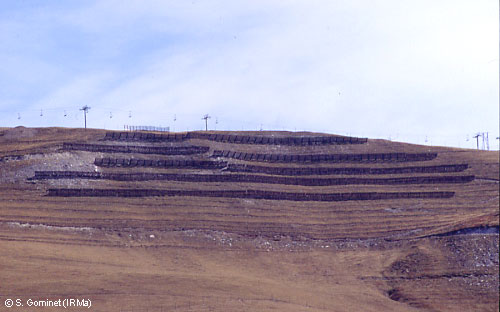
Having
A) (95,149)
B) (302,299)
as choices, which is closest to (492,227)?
(302,299)

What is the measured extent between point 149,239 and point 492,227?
76.2ft

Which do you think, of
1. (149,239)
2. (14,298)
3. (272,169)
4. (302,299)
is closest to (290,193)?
(272,169)

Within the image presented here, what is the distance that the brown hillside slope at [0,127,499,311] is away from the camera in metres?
39.4

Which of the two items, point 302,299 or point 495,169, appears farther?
point 495,169

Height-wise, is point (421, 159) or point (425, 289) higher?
point (421, 159)

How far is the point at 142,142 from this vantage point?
249 feet

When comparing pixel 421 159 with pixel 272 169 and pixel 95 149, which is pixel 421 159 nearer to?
pixel 272 169

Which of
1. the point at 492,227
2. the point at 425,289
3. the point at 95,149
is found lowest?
the point at 425,289

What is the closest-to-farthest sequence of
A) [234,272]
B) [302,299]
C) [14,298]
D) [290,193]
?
[14,298], [302,299], [234,272], [290,193]

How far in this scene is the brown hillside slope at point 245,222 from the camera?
39.4m

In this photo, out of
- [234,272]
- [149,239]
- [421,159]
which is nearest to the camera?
[234,272]

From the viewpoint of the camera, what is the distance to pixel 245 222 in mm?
56656

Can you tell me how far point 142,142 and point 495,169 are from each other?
115 ft

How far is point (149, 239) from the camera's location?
51.8 metres
